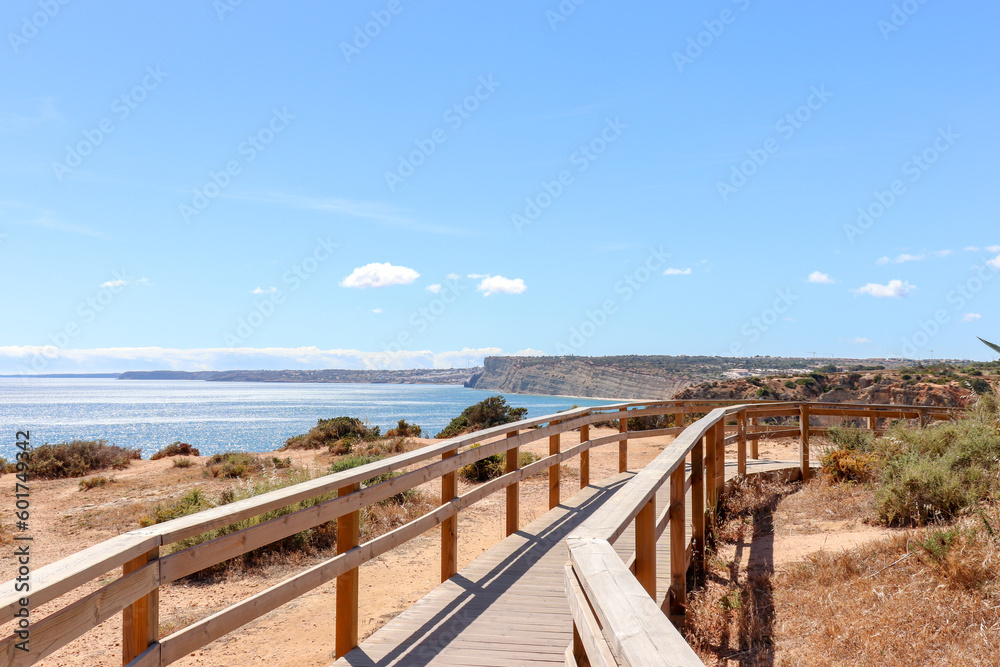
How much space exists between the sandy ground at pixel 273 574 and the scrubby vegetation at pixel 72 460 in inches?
128

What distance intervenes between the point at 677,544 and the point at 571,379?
102646 millimetres

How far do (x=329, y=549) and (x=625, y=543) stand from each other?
154 inches

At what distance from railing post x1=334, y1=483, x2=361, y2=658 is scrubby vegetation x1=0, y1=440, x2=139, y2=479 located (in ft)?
51.1

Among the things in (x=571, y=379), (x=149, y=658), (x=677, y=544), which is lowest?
(x=571, y=379)

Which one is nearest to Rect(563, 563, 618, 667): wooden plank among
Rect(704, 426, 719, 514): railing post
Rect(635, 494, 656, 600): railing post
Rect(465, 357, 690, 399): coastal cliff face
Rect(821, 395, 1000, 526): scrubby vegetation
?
Rect(635, 494, 656, 600): railing post

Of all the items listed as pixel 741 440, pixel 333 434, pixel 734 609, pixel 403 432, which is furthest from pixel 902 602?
pixel 333 434

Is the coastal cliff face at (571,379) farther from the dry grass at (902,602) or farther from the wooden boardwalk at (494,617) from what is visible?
the wooden boardwalk at (494,617)

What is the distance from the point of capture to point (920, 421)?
10234 mm

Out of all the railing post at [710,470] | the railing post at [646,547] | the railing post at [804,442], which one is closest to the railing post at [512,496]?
the railing post at [710,470]

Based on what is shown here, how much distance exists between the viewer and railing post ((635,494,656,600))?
329 cm

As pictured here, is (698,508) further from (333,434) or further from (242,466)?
(333,434)

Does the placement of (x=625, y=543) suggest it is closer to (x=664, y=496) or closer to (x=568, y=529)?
(x=568, y=529)

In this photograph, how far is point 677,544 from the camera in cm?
423

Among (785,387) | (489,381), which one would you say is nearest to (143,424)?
(785,387)
